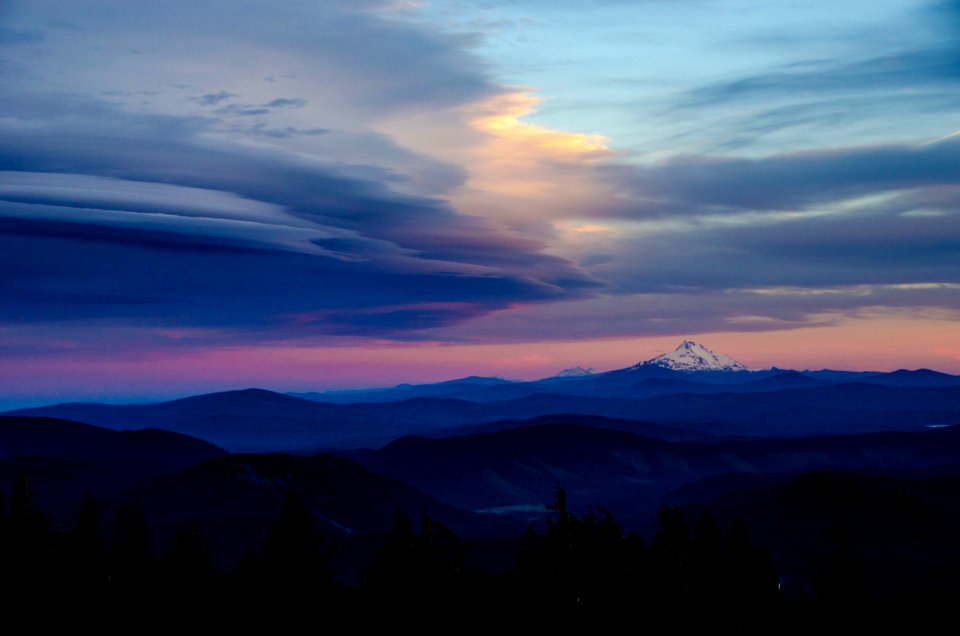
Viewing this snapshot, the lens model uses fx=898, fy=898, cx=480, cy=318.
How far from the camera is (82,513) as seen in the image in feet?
221

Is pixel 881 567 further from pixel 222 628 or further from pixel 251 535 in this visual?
pixel 222 628

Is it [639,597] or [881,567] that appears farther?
[881,567]

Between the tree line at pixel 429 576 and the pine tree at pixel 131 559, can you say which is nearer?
the tree line at pixel 429 576

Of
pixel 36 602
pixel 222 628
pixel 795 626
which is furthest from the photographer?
pixel 795 626

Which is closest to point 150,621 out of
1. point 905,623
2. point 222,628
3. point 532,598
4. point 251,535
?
point 222,628

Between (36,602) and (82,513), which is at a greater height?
(82,513)

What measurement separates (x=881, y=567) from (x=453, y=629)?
16422 cm

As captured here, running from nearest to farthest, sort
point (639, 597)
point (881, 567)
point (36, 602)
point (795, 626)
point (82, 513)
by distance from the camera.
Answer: point (639, 597) → point (36, 602) → point (82, 513) → point (795, 626) → point (881, 567)

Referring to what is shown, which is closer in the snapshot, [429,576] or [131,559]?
[429,576]

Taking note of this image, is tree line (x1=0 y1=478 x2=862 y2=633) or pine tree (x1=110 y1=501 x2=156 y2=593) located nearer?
tree line (x1=0 y1=478 x2=862 y2=633)

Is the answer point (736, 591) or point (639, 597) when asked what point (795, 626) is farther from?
point (639, 597)

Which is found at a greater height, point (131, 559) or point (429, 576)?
point (429, 576)

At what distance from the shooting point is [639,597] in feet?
135

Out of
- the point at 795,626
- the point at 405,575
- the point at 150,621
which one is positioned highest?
the point at 405,575
